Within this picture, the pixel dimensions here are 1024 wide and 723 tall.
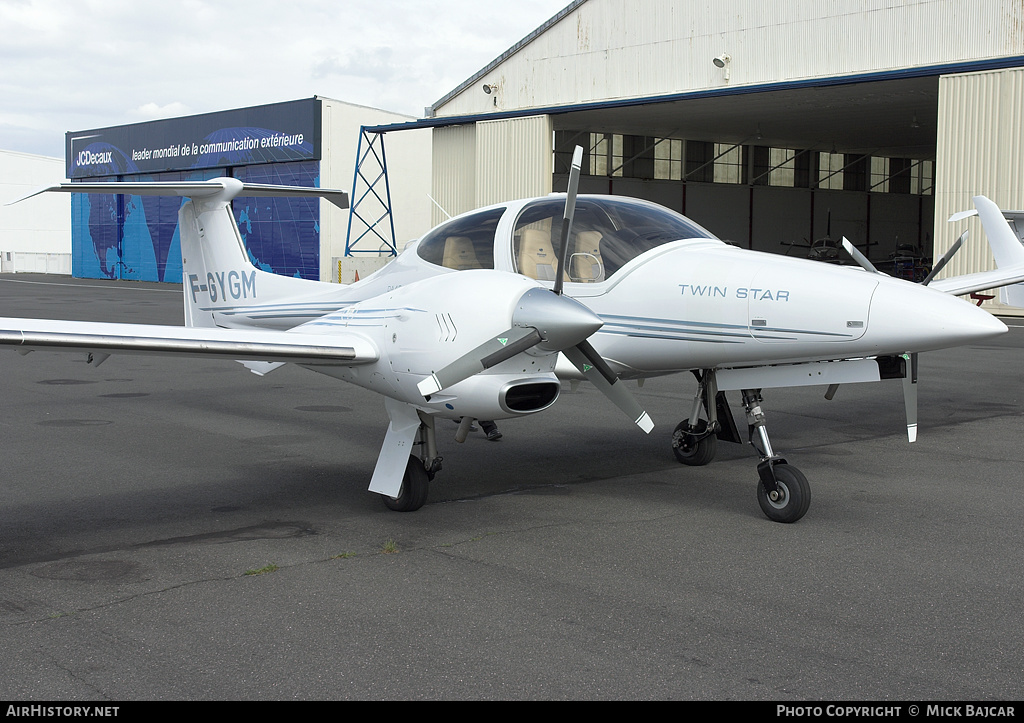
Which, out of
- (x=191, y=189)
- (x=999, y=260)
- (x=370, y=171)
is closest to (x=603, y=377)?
(x=191, y=189)

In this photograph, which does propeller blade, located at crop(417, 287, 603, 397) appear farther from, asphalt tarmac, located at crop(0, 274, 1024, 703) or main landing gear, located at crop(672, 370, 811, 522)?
A: main landing gear, located at crop(672, 370, 811, 522)

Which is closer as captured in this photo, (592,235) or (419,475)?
(419,475)

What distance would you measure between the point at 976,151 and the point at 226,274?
22.0m

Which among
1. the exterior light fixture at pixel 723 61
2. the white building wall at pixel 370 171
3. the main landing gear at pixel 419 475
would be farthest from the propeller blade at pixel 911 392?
the white building wall at pixel 370 171

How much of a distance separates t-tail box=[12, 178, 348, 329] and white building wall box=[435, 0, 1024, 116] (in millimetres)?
21152

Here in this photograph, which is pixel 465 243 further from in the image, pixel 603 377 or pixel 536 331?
pixel 536 331

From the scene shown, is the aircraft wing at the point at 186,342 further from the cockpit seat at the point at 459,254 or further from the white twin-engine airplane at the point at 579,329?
the cockpit seat at the point at 459,254

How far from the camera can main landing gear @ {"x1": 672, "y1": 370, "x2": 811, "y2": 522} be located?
6.59 metres

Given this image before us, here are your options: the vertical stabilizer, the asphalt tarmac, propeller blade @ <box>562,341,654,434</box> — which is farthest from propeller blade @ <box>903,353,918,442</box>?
the vertical stabilizer

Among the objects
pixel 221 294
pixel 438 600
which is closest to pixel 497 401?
pixel 438 600

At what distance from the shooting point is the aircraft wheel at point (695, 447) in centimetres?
858

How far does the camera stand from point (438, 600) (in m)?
5.06

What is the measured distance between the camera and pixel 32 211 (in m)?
77.8
